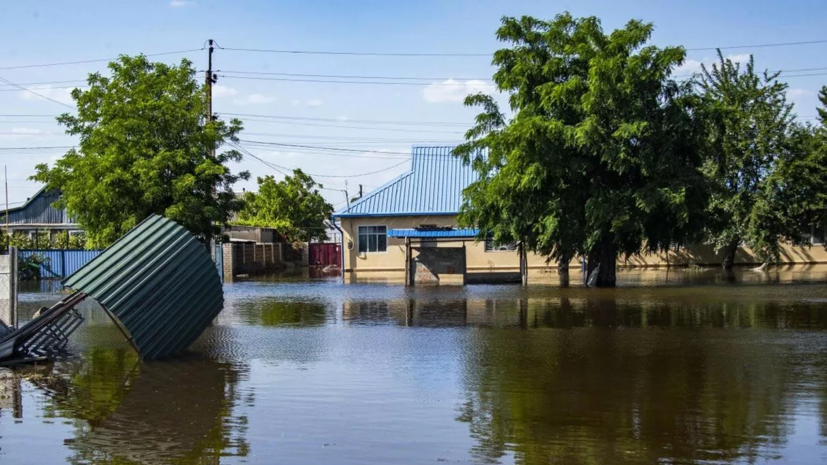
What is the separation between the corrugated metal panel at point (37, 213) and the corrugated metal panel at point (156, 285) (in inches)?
1677

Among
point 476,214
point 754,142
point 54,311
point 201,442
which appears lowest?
point 201,442

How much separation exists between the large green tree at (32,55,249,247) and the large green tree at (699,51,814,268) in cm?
2071

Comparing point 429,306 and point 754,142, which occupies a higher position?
point 754,142

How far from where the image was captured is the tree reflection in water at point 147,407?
24.9 feet

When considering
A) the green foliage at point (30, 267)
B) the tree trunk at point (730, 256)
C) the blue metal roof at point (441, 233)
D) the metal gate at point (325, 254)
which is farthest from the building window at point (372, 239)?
the tree trunk at point (730, 256)

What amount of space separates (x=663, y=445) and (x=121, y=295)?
7.45m

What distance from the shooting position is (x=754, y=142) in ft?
121

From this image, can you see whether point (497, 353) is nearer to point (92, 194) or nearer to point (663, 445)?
point (663, 445)

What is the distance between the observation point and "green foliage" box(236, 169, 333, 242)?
184ft

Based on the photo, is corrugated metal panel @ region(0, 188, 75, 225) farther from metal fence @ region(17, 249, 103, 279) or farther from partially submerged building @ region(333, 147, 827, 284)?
partially submerged building @ region(333, 147, 827, 284)

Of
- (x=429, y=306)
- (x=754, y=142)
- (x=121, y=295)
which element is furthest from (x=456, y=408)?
(x=754, y=142)

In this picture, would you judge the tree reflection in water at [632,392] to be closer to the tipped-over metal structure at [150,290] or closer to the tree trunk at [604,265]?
the tipped-over metal structure at [150,290]

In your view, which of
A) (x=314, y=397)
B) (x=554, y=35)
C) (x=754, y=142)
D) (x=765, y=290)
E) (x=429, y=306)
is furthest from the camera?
(x=754, y=142)

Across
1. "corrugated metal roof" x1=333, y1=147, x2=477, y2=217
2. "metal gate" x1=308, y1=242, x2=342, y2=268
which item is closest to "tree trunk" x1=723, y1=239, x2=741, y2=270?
"corrugated metal roof" x1=333, y1=147, x2=477, y2=217
